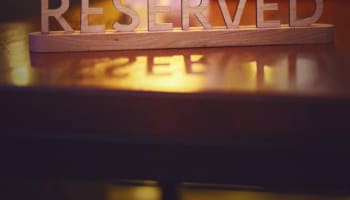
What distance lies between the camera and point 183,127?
447 mm

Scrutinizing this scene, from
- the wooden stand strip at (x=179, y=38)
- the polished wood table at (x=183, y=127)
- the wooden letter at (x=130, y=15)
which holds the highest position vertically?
the wooden letter at (x=130, y=15)

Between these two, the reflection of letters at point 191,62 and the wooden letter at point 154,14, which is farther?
the wooden letter at point 154,14

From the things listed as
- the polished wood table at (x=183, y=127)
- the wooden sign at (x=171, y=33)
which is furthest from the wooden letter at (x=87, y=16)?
the polished wood table at (x=183, y=127)

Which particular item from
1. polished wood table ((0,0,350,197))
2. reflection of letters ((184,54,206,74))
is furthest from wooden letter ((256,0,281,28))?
polished wood table ((0,0,350,197))

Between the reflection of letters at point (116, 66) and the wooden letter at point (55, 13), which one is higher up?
the wooden letter at point (55, 13)

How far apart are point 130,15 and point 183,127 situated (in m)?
0.34

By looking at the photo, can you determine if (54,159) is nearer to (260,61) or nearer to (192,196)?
(260,61)

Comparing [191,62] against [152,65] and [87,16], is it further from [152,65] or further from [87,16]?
[87,16]

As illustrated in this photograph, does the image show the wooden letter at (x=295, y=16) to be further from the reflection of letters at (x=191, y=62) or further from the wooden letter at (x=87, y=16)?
the wooden letter at (x=87, y=16)

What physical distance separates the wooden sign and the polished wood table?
0.75 feet

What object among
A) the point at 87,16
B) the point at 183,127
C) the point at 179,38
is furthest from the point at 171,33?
the point at 183,127

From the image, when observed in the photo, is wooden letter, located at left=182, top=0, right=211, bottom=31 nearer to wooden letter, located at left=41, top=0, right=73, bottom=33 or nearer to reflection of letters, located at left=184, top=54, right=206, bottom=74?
reflection of letters, located at left=184, top=54, right=206, bottom=74

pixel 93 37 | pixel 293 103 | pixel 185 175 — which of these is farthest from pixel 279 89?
pixel 93 37

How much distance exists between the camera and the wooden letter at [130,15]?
2.37 ft
